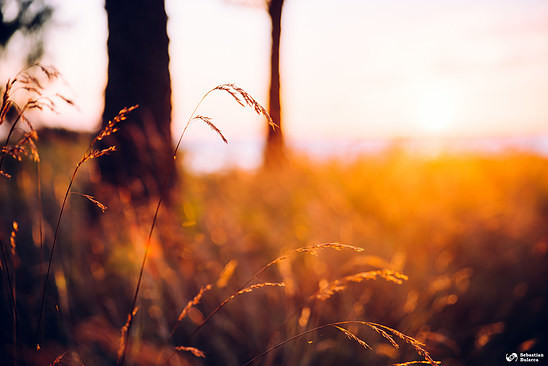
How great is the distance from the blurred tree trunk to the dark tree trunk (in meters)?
3.05

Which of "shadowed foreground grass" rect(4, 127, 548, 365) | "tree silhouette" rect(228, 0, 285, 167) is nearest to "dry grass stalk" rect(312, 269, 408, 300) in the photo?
"shadowed foreground grass" rect(4, 127, 548, 365)

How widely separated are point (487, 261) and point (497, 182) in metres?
2.24

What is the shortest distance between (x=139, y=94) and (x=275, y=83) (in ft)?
13.4

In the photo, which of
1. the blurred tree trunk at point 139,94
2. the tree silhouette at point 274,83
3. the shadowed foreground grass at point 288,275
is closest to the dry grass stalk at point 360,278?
the shadowed foreground grass at point 288,275

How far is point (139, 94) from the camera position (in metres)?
2.57

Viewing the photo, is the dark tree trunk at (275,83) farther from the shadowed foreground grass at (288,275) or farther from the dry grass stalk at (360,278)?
the dry grass stalk at (360,278)

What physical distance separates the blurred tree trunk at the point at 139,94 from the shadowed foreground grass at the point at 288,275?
0.75ft

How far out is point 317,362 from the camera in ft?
6.46

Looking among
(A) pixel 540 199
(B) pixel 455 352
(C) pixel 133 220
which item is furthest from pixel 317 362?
(A) pixel 540 199

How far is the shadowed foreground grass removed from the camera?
193 centimetres

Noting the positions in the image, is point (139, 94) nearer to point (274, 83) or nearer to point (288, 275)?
point (288, 275)

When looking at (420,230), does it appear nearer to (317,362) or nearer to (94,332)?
(317,362)

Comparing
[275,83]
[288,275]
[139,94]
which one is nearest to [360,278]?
[288,275]

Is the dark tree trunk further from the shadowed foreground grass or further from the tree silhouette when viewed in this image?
the shadowed foreground grass
